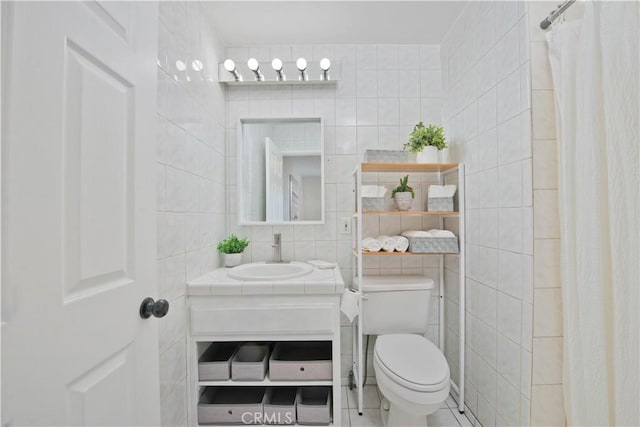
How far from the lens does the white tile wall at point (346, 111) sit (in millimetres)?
1881

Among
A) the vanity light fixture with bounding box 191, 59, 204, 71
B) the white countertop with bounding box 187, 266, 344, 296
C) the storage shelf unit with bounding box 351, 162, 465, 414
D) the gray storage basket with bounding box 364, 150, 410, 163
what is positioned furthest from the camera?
the gray storage basket with bounding box 364, 150, 410, 163

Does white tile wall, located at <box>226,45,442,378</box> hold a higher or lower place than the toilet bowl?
higher

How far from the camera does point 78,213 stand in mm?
563

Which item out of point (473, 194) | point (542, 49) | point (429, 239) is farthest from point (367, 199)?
point (542, 49)

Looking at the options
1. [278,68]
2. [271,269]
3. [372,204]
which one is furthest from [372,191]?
[278,68]

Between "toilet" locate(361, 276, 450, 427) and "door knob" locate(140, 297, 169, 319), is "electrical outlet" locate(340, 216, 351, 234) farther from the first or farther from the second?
"door knob" locate(140, 297, 169, 319)

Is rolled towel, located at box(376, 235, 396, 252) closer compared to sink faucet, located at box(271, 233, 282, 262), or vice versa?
rolled towel, located at box(376, 235, 396, 252)

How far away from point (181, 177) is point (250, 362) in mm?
978

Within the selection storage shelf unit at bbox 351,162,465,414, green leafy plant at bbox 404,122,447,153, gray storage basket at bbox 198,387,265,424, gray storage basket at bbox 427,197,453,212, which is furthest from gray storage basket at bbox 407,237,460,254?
gray storage basket at bbox 198,387,265,424

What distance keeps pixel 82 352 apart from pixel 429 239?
1.54 meters

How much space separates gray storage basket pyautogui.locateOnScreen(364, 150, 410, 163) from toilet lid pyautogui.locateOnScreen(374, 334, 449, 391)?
1029 millimetres

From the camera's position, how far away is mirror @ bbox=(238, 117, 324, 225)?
6.14 feet

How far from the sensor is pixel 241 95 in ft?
6.21

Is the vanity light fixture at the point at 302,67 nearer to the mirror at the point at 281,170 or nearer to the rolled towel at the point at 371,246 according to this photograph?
the mirror at the point at 281,170
